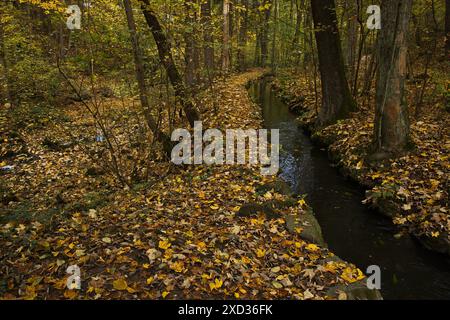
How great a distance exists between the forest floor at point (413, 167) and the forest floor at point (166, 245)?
6.73 feet

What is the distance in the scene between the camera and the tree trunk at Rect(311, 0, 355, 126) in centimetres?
1048

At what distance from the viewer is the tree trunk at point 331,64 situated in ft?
34.4

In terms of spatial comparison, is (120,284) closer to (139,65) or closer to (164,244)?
(164,244)

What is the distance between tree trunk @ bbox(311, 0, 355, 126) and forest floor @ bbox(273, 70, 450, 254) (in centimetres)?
49

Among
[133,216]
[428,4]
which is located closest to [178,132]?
[133,216]

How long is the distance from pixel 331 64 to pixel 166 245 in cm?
882

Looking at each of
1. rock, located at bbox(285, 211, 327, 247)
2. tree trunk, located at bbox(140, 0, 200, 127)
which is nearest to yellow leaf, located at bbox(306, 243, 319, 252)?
rock, located at bbox(285, 211, 327, 247)

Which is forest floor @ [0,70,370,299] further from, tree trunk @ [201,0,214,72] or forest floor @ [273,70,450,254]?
tree trunk @ [201,0,214,72]

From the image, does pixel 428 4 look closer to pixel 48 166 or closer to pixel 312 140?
pixel 312 140

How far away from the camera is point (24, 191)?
27.8 feet

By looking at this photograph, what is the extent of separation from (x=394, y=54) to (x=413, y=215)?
366 centimetres

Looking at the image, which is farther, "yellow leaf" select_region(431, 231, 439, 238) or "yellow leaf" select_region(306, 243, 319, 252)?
"yellow leaf" select_region(431, 231, 439, 238)

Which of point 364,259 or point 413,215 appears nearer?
point 364,259

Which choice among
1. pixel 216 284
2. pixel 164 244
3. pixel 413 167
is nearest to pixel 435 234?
pixel 413 167
